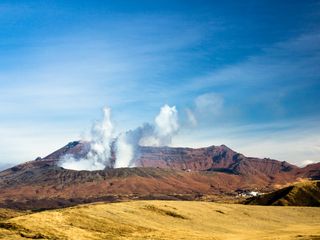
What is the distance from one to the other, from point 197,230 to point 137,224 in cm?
1307

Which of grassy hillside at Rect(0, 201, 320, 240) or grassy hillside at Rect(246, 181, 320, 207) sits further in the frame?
grassy hillside at Rect(246, 181, 320, 207)

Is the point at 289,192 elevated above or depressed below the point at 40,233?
above

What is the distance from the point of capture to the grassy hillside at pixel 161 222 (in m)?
68.7

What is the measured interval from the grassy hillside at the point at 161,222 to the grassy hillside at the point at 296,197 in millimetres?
30705

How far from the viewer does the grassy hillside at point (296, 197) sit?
162 metres

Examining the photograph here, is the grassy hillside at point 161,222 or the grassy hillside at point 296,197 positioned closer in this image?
the grassy hillside at point 161,222

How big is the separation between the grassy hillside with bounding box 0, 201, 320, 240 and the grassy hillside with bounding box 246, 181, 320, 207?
101ft

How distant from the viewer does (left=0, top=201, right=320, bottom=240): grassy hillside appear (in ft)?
225

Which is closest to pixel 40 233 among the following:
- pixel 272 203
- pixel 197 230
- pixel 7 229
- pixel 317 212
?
pixel 7 229

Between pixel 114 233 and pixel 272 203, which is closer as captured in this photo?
pixel 114 233

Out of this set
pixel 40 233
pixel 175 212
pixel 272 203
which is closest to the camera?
pixel 40 233

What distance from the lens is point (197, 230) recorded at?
288ft

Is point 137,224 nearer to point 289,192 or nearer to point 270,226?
point 270,226

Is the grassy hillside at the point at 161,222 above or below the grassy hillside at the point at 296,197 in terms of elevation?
below
